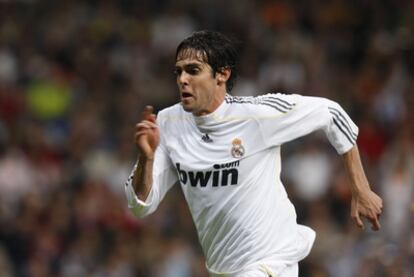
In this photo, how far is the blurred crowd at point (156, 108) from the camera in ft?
45.7

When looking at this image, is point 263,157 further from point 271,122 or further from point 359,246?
point 359,246

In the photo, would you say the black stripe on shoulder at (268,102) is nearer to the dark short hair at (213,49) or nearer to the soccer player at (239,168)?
the soccer player at (239,168)

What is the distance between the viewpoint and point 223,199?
761 cm

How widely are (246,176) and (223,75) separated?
642mm

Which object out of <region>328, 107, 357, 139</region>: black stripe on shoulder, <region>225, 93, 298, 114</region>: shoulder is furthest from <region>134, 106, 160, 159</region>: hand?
<region>328, 107, 357, 139</region>: black stripe on shoulder

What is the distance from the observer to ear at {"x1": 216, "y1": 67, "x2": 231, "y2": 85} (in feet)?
25.3

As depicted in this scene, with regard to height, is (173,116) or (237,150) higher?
(173,116)

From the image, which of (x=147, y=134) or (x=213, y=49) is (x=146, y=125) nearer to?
(x=147, y=134)

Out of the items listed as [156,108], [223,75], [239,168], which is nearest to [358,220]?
[239,168]

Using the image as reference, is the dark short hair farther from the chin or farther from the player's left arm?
the player's left arm

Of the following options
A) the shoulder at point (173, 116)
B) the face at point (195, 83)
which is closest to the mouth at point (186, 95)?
the face at point (195, 83)

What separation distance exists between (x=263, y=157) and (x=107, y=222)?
7138 millimetres

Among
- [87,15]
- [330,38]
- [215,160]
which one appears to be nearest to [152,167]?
[215,160]

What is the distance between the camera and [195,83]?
7.57 meters
